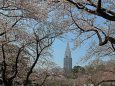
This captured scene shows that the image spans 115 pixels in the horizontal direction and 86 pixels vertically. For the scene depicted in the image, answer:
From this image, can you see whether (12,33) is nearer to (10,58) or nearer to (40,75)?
(10,58)

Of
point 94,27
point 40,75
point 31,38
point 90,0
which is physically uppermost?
point 90,0

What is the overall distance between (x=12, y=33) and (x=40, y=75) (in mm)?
12231

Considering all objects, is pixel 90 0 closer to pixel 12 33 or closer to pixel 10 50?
pixel 12 33

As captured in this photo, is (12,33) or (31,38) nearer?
(12,33)

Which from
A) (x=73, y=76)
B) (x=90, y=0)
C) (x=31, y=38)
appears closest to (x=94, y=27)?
(x=90, y=0)

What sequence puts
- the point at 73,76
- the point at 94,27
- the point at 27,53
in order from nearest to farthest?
the point at 94,27 < the point at 27,53 < the point at 73,76

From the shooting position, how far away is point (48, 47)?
2752 cm

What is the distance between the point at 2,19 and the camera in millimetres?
19859

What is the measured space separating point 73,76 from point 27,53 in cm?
3638

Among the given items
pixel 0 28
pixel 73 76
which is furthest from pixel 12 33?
pixel 73 76

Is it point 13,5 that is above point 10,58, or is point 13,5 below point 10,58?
above

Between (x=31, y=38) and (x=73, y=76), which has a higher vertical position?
(x=31, y=38)

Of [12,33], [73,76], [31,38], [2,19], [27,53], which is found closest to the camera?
[2,19]

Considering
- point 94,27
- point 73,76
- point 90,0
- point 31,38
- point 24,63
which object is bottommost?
point 73,76
